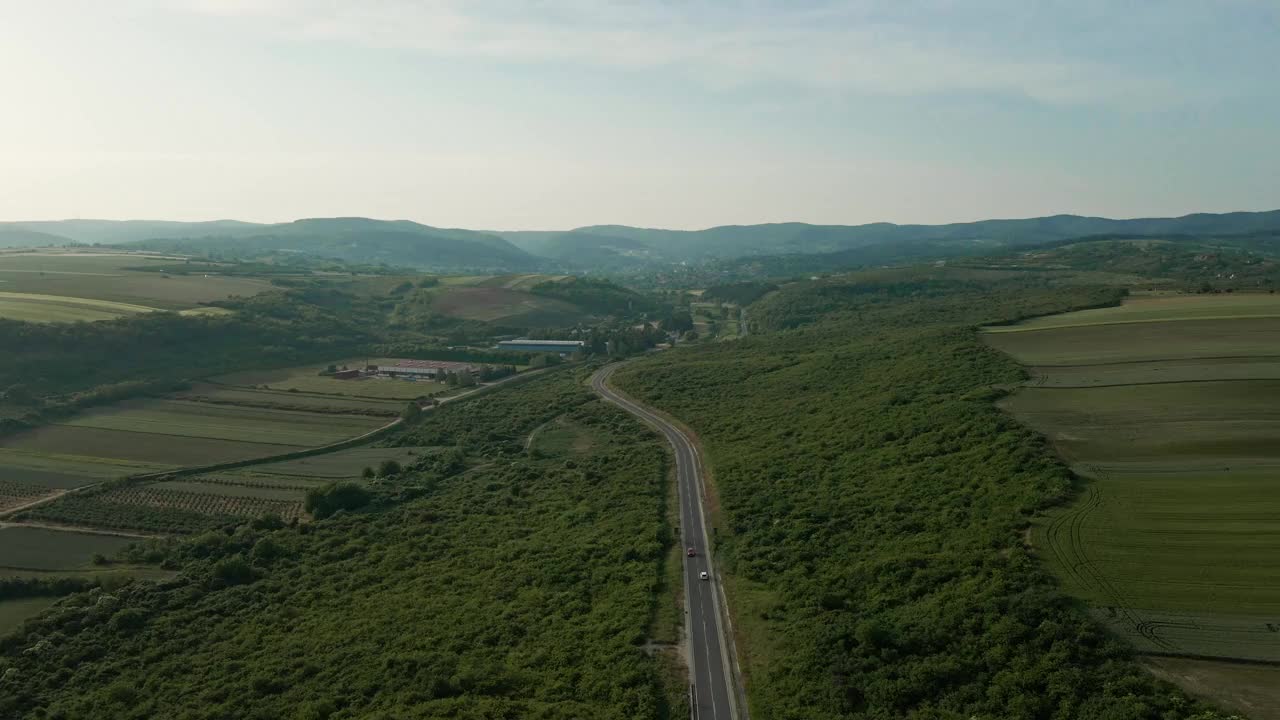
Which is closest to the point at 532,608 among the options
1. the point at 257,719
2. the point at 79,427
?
the point at 257,719

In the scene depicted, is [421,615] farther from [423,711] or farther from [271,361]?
[271,361]

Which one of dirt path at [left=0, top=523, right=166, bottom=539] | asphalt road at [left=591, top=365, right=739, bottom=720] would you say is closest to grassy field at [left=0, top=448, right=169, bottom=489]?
dirt path at [left=0, top=523, right=166, bottom=539]

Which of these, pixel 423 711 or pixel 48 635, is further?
pixel 48 635

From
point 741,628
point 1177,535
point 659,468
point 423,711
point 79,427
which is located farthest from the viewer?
point 79,427

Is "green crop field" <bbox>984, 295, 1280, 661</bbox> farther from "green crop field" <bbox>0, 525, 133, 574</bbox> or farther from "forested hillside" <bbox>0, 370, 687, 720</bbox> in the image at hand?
"green crop field" <bbox>0, 525, 133, 574</bbox>

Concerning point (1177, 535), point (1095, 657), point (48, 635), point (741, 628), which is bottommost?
point (48, 635)
